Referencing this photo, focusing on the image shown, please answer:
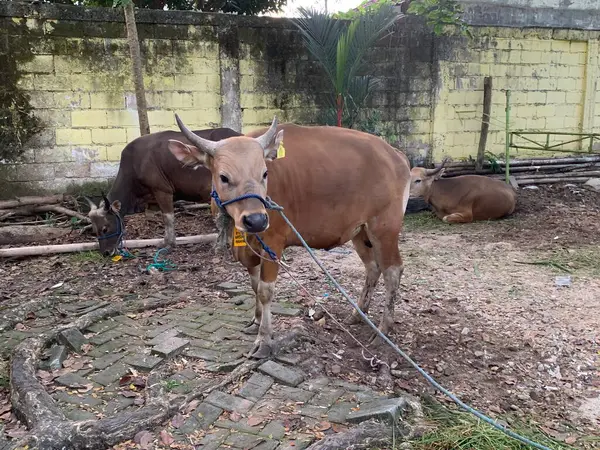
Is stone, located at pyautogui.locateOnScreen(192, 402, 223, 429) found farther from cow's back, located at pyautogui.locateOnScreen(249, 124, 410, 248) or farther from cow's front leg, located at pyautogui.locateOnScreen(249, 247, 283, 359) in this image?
cow's back, located at pyautogui.locateOnScreen(249, 124, 410, 248)

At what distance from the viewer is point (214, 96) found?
30.4 feet

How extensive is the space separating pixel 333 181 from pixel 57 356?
258cm

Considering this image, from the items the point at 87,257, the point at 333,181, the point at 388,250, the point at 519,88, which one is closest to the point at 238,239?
the point at 333,181

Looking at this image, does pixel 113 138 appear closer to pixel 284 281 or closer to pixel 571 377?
pixel 284 281

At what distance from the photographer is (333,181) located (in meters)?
4.51

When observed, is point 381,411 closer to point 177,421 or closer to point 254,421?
point 254,421

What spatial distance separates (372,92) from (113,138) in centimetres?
473

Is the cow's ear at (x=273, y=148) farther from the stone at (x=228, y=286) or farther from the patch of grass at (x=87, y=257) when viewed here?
the patch of grass at (x=87, y=257)

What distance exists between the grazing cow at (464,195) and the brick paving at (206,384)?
18.3 ft

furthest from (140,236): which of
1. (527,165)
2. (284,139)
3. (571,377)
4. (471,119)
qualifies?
(527,165)

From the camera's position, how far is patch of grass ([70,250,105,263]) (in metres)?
7.04

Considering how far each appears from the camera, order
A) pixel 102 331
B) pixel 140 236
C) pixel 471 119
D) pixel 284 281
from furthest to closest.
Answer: pixel 471 119, pixel 140 236, pixel 284 281, pixel 102 331

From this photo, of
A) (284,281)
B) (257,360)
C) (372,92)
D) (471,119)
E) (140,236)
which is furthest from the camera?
(471,119)

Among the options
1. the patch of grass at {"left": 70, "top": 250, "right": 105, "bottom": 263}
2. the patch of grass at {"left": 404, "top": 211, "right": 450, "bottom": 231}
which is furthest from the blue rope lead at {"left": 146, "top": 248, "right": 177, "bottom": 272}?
the patch of grass at {"left": 404, "top": 211, "right": 450, "bottom": 231}
